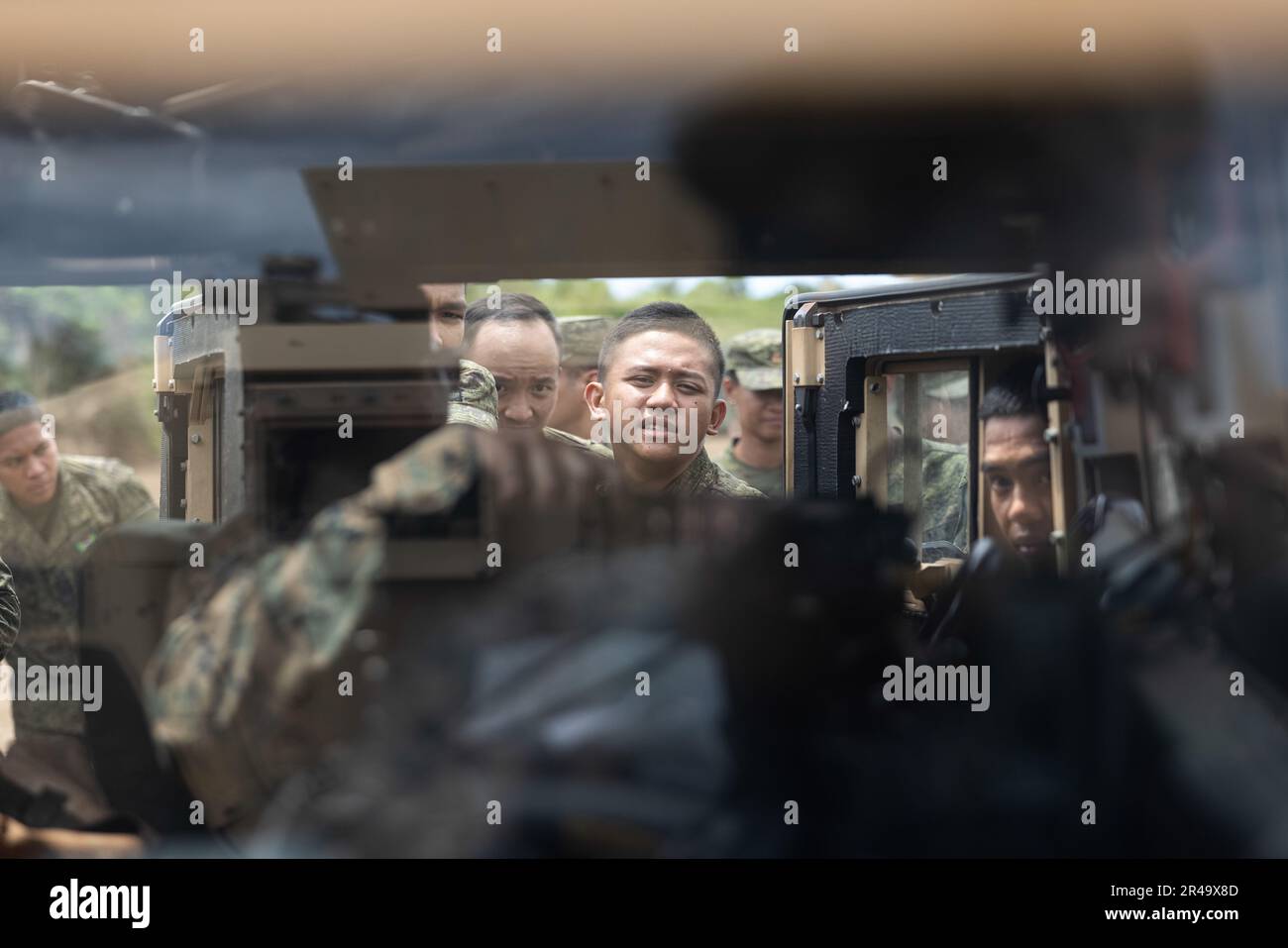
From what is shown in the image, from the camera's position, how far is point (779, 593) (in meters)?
1.67

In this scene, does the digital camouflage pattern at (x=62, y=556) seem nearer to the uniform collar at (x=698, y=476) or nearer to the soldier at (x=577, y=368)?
the soldier at (x=577, y=368)

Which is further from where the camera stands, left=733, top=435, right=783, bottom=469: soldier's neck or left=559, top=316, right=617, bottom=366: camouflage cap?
left=733, top=435, right=783, bottom=469: soldier's neck

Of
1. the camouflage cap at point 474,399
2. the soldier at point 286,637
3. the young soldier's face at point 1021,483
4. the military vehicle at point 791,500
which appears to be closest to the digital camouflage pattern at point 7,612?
the military vehicle at point 791,500

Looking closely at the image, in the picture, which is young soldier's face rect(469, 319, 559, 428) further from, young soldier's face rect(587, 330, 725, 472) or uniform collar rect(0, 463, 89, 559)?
uniform collar rect(0, 463, 89, 559)

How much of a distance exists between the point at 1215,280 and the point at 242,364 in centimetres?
134

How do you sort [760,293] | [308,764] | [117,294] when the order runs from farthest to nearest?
[760,293], [117,294], [308,764]

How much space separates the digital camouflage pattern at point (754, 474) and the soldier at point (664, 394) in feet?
0.12

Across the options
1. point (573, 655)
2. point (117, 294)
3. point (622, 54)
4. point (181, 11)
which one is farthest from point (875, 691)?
point (181, 11)

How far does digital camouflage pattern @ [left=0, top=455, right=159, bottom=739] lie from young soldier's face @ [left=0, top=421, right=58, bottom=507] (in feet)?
0.05

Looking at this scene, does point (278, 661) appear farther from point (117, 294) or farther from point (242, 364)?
point (117, 294)

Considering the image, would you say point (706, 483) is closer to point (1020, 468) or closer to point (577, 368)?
point (577, 368)

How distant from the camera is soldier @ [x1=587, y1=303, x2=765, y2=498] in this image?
1.92 m

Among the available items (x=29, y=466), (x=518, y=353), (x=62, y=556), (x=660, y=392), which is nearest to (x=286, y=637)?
(x=62, y=556)

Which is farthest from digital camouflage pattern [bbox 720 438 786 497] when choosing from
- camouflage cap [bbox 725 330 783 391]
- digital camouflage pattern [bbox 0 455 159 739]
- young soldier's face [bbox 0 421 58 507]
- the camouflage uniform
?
young soldier's face [bbox 0 421 58 507]
